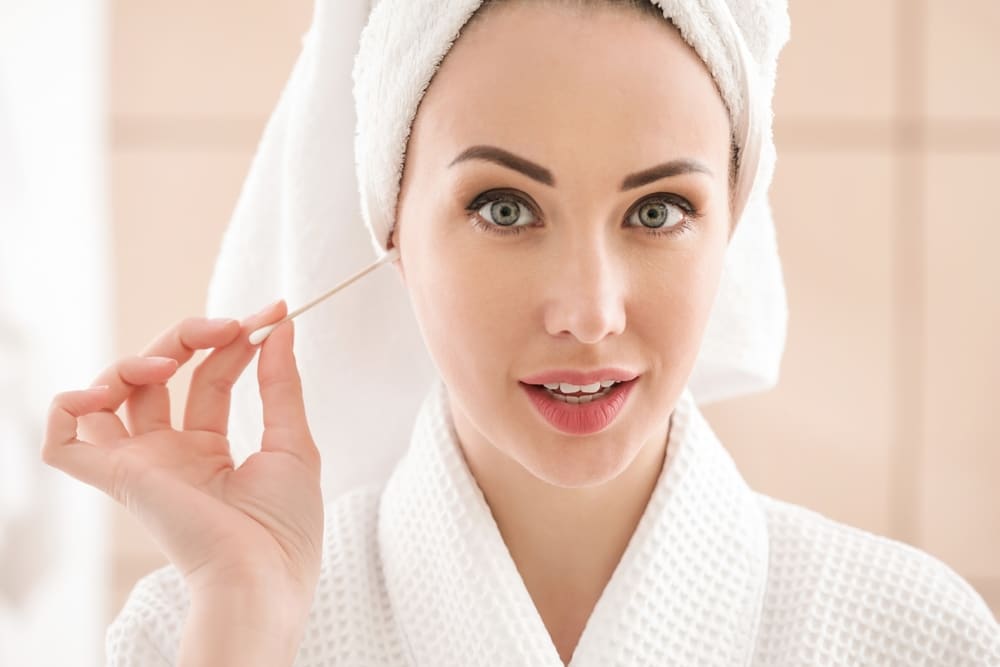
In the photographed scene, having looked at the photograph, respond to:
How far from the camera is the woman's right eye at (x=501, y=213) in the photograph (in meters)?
0.66

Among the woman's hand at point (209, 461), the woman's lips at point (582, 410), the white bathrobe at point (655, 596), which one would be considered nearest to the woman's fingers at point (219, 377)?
the woman's hand at point (209, 461)

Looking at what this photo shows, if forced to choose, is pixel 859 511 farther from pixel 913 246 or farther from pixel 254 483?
pixel 254 483

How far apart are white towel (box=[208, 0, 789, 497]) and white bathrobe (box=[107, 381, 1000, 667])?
0.27 ft

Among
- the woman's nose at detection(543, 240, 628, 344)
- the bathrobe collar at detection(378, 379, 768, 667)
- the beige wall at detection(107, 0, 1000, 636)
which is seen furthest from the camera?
the beige wall at detection(107, 0, 1000, 636)

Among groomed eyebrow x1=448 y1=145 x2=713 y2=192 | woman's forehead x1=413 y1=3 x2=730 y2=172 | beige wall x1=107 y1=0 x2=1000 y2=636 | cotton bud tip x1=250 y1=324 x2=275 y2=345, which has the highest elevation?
beige wall x1=107 y1=0 x2=1000 y2=636

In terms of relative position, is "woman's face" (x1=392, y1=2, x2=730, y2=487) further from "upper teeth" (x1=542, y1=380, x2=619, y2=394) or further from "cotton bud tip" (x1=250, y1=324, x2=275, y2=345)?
"cotton bud tip" (x1=250, y1=324, x2=275, y2=345)

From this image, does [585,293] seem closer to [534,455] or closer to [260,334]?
[534,455]

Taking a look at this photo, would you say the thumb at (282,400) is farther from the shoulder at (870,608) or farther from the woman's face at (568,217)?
the shoulder at (870,608)

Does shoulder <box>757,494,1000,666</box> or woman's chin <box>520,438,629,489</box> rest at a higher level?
woman's chin <box>520,438,629,489</box>

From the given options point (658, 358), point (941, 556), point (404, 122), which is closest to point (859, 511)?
point (941, 556)

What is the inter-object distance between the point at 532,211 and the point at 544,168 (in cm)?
4

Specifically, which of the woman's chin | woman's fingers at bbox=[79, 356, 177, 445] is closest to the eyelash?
the woman's chin

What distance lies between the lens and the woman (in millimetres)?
638

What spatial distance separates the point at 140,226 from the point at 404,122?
82cm
